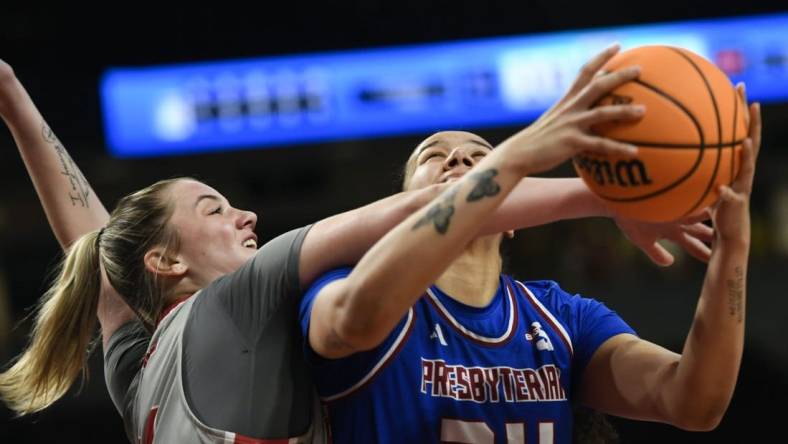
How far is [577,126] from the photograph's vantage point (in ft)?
6.20

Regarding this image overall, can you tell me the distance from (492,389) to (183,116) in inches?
234

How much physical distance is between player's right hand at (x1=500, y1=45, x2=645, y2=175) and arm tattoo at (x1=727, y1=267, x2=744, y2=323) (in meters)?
0.51

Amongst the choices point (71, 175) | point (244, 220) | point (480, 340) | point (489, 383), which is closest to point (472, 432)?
point (489, 383)

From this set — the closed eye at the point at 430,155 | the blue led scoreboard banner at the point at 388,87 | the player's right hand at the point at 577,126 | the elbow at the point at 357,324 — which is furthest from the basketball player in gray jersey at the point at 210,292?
the blue led scoreboard banner at the point at 388,87

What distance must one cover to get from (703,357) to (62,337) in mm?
1690

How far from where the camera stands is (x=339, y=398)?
2.35m

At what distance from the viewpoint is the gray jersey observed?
224 centimetres

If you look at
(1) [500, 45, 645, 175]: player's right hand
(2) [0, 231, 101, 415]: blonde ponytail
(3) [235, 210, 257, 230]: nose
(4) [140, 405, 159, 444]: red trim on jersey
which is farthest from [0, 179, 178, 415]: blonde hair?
(1) [500, 45, 645, 175]: player's right hand

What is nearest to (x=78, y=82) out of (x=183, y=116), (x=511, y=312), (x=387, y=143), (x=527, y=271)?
(x=183, y=116)

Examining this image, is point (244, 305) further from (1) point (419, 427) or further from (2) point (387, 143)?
(2) point (387, 143)

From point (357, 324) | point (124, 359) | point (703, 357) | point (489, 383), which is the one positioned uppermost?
point (357, 324)

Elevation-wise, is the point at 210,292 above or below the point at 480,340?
above

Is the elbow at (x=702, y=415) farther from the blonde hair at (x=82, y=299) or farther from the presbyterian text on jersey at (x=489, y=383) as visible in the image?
the blonde hair at (x=82, y=299)

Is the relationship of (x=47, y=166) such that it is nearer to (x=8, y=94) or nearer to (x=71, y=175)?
(x=71, y=175)
